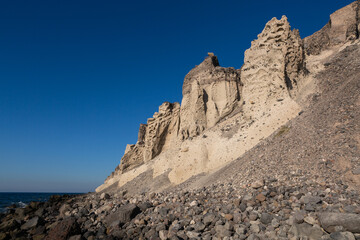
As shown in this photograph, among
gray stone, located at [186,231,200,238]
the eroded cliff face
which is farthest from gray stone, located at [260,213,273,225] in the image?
the eroded cliff face

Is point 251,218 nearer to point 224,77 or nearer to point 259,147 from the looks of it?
point 259,147

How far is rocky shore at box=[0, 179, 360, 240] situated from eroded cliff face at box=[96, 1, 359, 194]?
5.83 metres

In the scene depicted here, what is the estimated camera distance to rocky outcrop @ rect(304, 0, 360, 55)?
17719 mm

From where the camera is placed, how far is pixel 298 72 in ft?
49.1

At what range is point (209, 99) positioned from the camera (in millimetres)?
21078

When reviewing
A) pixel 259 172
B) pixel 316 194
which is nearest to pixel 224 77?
pixel 259 172

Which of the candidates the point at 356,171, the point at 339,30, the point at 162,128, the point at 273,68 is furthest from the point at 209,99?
the point at 356,171

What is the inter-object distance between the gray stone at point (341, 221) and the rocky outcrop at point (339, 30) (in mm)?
18410

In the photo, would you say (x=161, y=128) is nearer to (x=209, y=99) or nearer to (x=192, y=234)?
(x=209, y=99)

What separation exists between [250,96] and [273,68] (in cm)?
231

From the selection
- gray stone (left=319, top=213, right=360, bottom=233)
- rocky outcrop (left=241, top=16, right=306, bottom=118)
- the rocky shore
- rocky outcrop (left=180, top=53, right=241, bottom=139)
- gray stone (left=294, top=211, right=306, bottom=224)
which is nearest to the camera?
gray stone (left=319, top=213, right=360, bottom=233)

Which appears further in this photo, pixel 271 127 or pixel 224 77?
pixel 224 77

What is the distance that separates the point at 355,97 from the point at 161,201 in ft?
31.1

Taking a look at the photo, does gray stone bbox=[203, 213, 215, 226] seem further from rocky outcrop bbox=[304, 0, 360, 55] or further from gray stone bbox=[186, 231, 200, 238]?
rocky outcrop bbox=[304, 0, 360, 55]
